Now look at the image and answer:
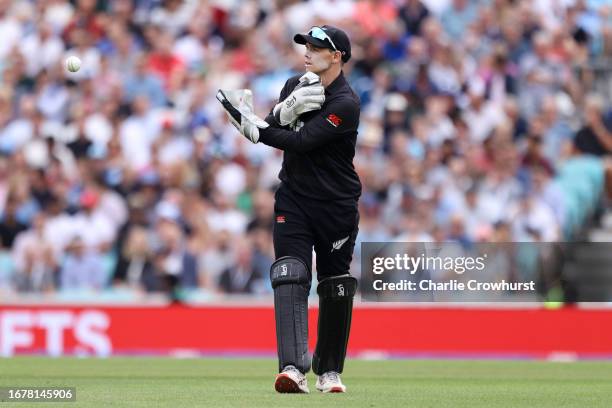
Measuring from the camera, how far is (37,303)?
591 inches

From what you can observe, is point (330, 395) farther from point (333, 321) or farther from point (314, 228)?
point (314, 228)

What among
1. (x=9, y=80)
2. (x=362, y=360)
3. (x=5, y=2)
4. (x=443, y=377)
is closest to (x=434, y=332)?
(x=362, y=360)

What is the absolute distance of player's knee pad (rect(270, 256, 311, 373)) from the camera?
28.4ft

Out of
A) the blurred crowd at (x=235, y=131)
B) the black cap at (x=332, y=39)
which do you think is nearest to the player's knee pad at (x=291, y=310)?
the black cap at (x=332, y=39)

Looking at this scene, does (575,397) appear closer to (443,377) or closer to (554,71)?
(443,377)

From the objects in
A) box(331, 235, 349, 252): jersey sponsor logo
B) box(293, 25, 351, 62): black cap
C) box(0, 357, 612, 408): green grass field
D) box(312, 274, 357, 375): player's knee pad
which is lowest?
box(0, 357, 612, 408): green grass field

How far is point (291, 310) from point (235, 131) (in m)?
9.69

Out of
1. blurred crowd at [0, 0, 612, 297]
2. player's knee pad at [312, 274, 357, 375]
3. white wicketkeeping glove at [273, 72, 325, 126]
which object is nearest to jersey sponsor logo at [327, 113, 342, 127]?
white wicketkeeping glove at [273, 72, 325, 126]

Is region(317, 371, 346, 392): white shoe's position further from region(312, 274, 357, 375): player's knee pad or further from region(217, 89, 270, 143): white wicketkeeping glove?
region(217, 89, 270, 143): white wicketkeeping glove

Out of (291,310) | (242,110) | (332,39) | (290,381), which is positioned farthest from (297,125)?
(290,381)

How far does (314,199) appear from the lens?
888 centimetres

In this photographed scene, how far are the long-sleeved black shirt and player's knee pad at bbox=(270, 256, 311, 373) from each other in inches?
19.0

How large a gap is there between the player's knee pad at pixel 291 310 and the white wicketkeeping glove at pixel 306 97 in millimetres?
914

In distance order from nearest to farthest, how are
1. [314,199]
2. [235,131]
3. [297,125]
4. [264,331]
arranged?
[314,199], [297,125], [264,331], [235,131]
